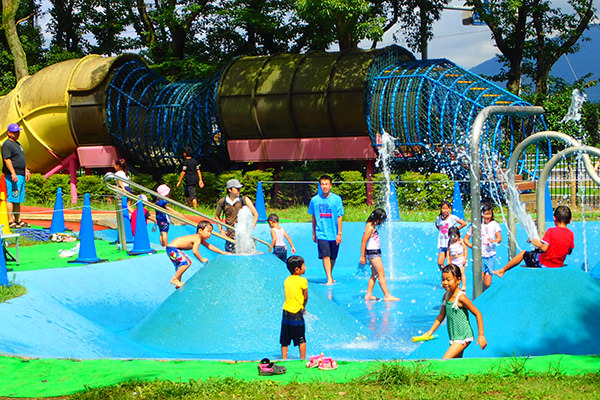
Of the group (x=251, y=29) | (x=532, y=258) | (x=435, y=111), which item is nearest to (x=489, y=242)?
(x=532, y=258)

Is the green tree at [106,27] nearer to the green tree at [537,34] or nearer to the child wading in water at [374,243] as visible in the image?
the green tree at [537,34]

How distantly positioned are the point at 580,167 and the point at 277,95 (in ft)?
28.1

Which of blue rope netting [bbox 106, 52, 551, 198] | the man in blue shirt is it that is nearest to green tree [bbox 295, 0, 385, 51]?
blue rope netting [bbox 106, 52, 551, 198]

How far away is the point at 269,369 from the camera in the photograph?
6262mm

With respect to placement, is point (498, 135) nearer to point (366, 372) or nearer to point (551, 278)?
point (551, 278)

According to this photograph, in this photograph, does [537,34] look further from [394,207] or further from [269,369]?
[269,369]

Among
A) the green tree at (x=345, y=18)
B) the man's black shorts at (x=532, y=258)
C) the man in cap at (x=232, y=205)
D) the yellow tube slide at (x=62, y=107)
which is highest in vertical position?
the green tree at (x=345, y=18)

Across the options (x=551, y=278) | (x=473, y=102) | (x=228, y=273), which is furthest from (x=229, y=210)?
(x=473, y=102)

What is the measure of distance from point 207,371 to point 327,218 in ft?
22.6

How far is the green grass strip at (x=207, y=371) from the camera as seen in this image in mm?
6141

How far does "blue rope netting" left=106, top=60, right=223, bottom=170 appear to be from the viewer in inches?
980

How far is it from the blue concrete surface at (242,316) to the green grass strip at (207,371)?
1196mm

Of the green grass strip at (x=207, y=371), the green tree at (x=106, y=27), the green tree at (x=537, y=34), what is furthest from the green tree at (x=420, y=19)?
the green grass strip at (x=207, y=371)

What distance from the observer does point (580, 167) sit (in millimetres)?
20984
